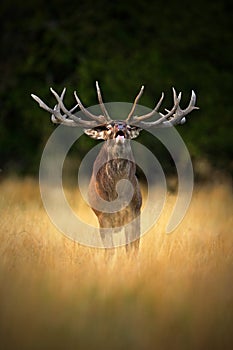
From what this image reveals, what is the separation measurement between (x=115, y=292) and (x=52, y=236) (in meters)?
2.72

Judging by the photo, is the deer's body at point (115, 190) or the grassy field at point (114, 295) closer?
the grassy field at point (114, 295)

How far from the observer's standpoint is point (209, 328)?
5.07 meters

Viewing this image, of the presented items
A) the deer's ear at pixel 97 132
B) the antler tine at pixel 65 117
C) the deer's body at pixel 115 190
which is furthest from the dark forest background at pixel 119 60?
the deer's body at pixel 115 190

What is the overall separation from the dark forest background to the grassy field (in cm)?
811

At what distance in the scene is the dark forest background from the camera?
52.6 ft

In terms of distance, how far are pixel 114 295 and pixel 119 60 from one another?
11140mm

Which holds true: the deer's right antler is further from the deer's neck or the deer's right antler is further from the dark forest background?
the dark forest background

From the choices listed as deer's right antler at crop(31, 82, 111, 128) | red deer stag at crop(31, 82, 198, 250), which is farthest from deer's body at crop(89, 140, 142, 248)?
deer's right antler at crop(31, 82, 111, 128)

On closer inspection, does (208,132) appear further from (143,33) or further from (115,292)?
(115,292)

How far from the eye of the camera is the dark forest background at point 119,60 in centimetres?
1605

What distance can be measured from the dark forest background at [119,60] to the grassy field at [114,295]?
26.6 ft

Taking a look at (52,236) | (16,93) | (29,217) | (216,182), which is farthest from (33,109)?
(52,236)

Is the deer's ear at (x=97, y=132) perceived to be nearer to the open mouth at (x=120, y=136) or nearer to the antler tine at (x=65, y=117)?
the antler tine at (x=65, y=117)

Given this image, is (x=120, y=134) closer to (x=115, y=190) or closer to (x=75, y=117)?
(x=115, y=190)
